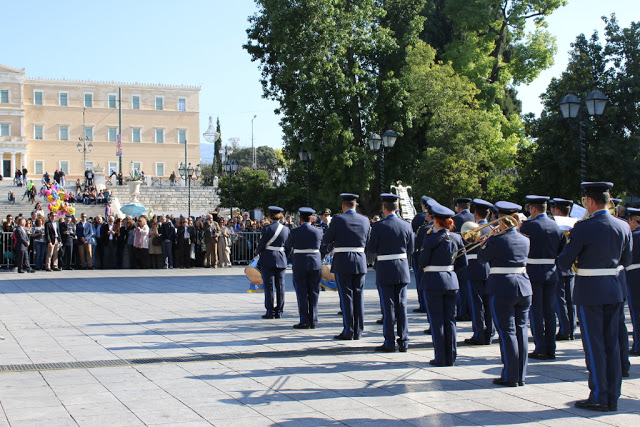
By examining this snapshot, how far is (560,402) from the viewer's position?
6.46 meters

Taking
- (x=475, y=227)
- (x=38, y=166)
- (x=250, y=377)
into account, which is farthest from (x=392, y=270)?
(x=38, y=166)

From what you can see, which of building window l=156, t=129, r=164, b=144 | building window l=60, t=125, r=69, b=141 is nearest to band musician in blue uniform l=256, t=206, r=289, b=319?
building window l=60, t=125, r=69, b=141

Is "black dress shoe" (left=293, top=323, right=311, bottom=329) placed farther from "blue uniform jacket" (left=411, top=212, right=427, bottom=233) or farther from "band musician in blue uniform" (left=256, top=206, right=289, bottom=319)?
"blue uniform jacket" (left=411, top=212, right=427, bottom=233)

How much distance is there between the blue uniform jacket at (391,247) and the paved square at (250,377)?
3.14 ft

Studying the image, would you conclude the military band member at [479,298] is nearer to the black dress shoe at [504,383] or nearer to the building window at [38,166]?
the black dress shoe at [504,383]

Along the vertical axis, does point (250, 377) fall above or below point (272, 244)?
below

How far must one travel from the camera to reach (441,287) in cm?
801

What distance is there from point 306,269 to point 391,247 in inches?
85.8

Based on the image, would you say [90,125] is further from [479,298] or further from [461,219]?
[479,298]

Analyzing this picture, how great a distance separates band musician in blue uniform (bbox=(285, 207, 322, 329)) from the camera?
35.8 feet

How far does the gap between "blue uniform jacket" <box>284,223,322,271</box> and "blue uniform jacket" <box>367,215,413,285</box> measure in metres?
1.91

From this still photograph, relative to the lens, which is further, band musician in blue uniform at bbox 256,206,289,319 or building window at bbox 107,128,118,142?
building window at bbox 107,128,118,142

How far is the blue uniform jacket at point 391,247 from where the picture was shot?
29.3ft

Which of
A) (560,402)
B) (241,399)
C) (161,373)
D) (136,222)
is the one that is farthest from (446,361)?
(136,222)
